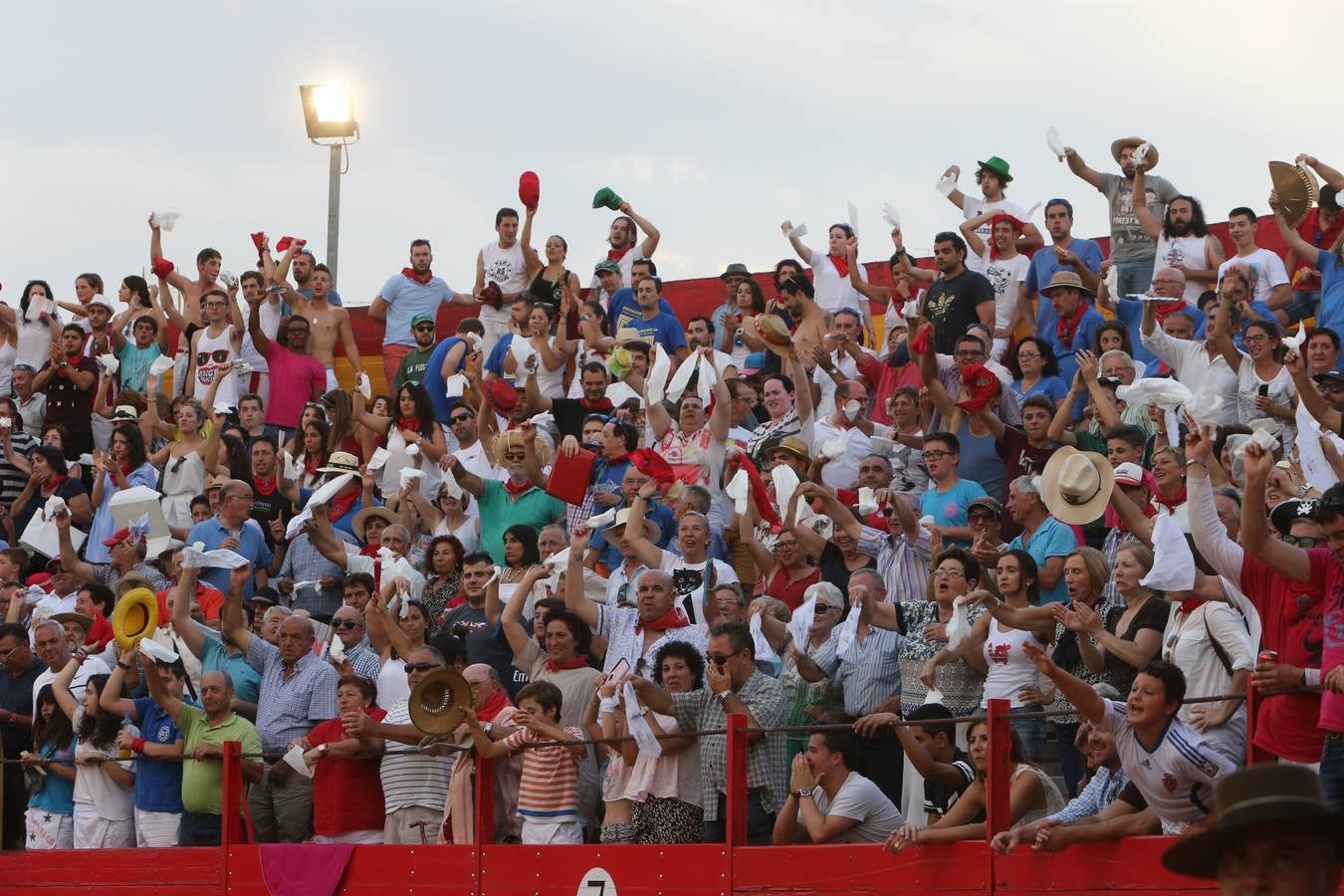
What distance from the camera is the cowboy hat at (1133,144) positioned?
15938mm

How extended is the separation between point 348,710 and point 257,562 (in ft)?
11.8

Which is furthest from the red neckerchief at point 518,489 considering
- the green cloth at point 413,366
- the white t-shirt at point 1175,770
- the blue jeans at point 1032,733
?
the white t-shirt at point 1175,770

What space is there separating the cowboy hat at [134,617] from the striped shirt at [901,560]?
13.8 ft

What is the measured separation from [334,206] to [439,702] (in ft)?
42.6

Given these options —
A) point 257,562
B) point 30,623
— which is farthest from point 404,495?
point 30,623

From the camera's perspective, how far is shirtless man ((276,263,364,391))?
19.0m

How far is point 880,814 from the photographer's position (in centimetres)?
945

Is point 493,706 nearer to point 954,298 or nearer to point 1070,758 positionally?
point 1070,758

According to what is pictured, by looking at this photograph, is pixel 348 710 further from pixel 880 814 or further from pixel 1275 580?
pixel 1275 580

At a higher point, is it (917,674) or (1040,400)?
(1040,400)

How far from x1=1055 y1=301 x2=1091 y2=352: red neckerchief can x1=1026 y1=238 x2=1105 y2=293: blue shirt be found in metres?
0.41

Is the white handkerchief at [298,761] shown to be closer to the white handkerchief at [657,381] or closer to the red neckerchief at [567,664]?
the red neckerchief at [567,664]

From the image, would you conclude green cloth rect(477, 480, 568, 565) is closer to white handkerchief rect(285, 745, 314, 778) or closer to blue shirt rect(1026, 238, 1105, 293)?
white handkerchief rect(285, 745, 314, 778)

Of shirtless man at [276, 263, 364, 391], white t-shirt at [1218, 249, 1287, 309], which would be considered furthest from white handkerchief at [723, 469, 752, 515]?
shirtless man at [276, 263, 364, 391]
